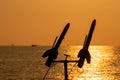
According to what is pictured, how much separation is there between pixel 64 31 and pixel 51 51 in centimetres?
222

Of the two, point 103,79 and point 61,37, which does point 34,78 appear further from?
point 61,37

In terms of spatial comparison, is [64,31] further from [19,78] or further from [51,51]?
[19,78]

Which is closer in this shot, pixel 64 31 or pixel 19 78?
pixel 64 31

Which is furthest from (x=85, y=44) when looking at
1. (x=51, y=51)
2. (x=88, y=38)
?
(x=51, y=51)

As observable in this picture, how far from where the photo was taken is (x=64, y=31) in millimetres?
35094

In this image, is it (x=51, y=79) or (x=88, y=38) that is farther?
(x=51, y=79)

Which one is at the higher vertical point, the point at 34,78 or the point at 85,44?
the point at 85,44

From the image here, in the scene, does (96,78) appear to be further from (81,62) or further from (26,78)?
(81,62)

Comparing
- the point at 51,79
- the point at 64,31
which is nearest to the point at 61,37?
the point at 64,31

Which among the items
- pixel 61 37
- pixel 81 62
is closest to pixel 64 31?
pixel 61 37

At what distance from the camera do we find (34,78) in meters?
98.2

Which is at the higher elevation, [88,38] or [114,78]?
[88,38]

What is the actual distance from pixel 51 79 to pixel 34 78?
3.78 meters

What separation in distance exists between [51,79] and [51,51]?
203 ft
